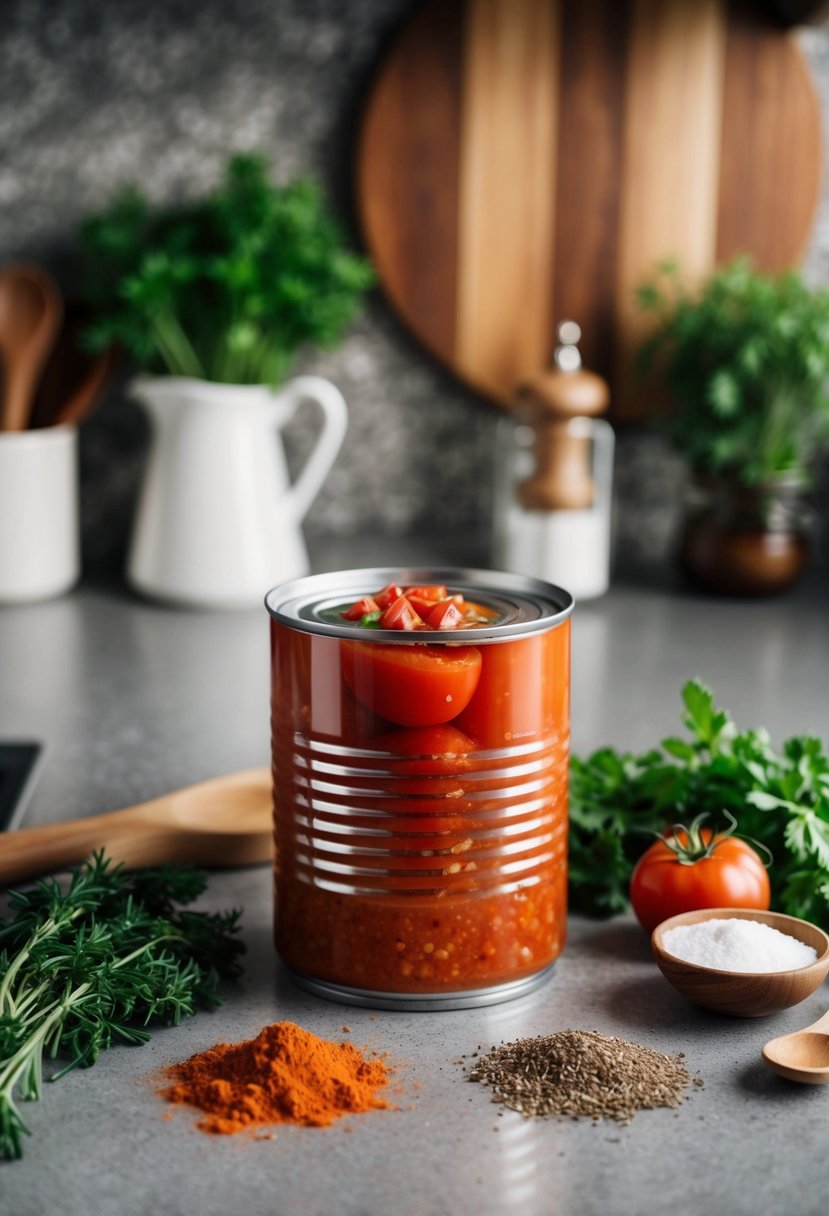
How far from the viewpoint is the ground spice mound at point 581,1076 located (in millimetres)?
669

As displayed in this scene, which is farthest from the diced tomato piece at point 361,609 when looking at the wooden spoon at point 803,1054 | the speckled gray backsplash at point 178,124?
the speckled gray backsplash at point 178,124

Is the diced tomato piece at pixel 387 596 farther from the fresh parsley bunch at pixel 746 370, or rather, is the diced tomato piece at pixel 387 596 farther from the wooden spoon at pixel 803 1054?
the fresh parsley bunch at pixel 746 370

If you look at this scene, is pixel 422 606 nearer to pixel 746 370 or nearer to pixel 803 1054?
pixel 803 1054

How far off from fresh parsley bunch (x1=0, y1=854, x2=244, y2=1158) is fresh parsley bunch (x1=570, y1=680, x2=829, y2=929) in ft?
0.77

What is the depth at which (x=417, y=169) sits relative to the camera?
1.77 m

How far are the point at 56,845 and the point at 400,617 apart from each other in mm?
303

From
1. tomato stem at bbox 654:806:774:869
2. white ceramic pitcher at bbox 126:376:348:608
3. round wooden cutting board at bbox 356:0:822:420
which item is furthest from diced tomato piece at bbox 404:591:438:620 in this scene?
round wooden cutting board at bbox 356:0:822:420

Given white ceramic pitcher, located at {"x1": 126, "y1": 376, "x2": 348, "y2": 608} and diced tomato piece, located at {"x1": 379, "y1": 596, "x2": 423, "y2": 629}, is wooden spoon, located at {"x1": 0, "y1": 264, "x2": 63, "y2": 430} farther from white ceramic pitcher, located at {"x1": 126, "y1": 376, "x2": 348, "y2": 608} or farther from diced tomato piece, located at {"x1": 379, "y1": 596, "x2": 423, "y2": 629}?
diced tomato piece, located at {"x1": 379, "y1": 596, "x2": 423, "y2": 629}

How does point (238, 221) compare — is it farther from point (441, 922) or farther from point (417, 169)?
point (441, 922)

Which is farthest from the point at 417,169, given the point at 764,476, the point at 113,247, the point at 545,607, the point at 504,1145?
the point at 504,1145

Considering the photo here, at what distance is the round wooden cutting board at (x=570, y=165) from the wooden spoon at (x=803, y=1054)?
121 cm

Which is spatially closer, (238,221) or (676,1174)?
(676,1174)

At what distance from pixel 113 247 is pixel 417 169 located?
0.38m

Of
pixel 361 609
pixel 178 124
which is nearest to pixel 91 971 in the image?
pixel 361 609
